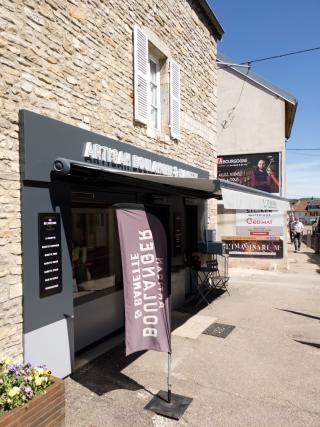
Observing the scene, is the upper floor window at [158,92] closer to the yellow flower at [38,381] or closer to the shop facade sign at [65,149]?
the shop facade sign at [65,149]

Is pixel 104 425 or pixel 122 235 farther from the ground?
pixel 122 235

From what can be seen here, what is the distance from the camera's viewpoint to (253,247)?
13938 mm

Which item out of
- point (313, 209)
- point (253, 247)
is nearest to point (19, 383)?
point (253, 247)

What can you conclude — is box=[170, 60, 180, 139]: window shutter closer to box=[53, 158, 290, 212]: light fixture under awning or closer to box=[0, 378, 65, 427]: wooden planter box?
box=[53, 158, 290, 212]: light fixture under awning

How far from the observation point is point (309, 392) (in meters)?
4.48

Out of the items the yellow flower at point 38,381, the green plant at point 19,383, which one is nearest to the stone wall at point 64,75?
the green plant at point 19,383

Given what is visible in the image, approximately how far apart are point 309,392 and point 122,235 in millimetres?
2989

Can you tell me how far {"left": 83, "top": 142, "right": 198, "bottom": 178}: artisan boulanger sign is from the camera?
5289mm

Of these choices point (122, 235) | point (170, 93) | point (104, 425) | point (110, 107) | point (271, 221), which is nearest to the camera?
point (104, 425)

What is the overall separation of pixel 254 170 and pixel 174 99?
25.9ft

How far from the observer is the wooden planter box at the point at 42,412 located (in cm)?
294

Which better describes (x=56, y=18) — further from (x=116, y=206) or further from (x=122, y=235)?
(x=122, y=235)

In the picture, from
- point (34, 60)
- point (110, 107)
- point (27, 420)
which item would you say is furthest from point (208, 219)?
point (27, 420)

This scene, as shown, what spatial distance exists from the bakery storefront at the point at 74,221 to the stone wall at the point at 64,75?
5.8 inches
